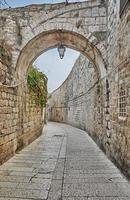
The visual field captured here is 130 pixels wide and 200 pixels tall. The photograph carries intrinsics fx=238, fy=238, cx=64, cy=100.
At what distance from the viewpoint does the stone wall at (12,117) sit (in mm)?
4855

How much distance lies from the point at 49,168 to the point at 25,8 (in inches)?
168

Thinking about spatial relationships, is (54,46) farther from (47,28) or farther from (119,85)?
(119,85)

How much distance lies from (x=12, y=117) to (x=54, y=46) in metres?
2.73

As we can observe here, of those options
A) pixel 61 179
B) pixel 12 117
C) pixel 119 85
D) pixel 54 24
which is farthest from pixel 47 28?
pixel 61 179

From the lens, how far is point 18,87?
6.25m

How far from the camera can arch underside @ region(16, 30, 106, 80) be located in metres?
6.29

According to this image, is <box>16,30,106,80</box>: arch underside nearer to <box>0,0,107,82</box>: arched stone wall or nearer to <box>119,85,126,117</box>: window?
<box>0,0,107,82</box>: arched stone wall

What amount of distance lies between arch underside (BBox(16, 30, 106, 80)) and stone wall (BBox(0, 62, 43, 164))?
0.64 m

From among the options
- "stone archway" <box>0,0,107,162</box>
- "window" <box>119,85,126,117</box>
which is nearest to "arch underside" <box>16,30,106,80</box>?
"stone archway" <box>0,0,107,162</box>

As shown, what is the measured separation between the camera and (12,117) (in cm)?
564

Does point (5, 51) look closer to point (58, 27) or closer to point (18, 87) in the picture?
point (18, 87)

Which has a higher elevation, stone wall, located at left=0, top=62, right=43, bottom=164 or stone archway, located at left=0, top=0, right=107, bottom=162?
stone archway, located at left=0, top=0, right=107, bottom=162

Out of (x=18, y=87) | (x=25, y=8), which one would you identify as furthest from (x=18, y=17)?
(x=18, y=87)

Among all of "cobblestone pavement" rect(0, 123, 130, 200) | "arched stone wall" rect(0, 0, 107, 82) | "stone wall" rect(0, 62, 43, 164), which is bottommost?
"cobblestone pavement" rect(0, 123, 130, 200)
